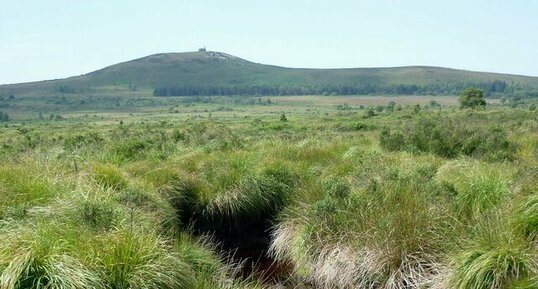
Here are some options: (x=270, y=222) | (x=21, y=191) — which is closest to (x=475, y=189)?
(x=270, y=222)

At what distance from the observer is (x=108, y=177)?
10.9m

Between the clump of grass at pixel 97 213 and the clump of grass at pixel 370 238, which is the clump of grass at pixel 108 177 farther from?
the clump of grass at pixel 370 238

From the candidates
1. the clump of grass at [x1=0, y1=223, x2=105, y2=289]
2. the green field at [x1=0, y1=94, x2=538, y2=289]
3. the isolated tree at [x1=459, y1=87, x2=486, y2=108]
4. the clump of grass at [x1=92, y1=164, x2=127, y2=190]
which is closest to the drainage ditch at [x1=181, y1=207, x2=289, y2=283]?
the green field at [x1=0, y1=94, x2=538, y2=289]

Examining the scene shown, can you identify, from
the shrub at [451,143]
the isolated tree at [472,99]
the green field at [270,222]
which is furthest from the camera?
the isolated tree at [472,99]

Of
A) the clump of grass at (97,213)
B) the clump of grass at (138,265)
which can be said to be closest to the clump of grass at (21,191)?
the clump of grass at (97,213)

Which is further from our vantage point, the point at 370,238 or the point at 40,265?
the point at 370,238

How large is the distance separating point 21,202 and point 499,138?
45.4 feet

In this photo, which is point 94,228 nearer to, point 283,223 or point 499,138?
point 283,223

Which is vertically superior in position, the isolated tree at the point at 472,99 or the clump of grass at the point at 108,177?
the clump of grass at the point at 108,177

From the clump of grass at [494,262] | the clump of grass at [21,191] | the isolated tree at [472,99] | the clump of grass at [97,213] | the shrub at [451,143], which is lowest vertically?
the isolated tree at [472,99]

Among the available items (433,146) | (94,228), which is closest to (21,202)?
(94,228)

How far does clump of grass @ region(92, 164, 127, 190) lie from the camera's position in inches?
420

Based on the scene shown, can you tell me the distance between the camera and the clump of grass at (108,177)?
10664 mm

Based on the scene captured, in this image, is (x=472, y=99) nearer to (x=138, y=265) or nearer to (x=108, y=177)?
(x=108, y=177)
